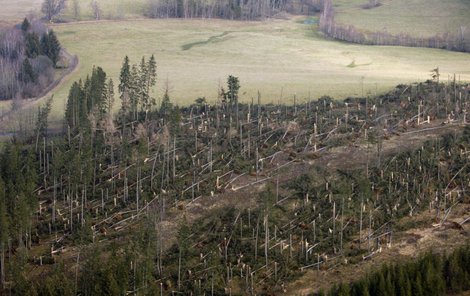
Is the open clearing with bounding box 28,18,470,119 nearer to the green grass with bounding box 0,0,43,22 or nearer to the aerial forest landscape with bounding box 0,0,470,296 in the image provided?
the aerial forest landscape with bounding box 0,0,470,296

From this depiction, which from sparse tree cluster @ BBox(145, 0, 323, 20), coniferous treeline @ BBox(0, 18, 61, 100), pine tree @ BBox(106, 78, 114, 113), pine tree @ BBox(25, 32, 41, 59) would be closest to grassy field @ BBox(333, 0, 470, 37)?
sparse tree cluster @ BBox(145, 0, 323, 20)

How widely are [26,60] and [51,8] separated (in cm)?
6445

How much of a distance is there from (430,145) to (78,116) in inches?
1660

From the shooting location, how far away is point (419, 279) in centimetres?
4519

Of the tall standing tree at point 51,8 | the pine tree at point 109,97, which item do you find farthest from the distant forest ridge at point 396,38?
the pine tree at point 109,97

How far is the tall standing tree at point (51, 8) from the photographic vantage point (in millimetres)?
173250

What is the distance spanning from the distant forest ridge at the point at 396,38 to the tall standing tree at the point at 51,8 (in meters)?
70.8

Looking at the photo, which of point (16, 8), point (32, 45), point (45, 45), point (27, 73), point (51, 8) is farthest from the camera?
point (16, 8)

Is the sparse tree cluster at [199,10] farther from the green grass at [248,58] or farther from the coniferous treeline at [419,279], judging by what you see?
the coniferous treeline at [419,279]

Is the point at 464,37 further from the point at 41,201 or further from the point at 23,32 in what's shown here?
the point at 41,201

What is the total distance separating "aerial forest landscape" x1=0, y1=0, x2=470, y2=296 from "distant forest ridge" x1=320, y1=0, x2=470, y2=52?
97.2ft

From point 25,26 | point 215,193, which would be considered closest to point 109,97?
point 215,193

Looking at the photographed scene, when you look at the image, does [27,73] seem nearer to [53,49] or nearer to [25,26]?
[53,49]

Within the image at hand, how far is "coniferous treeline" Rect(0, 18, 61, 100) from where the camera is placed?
111750 millimetres
